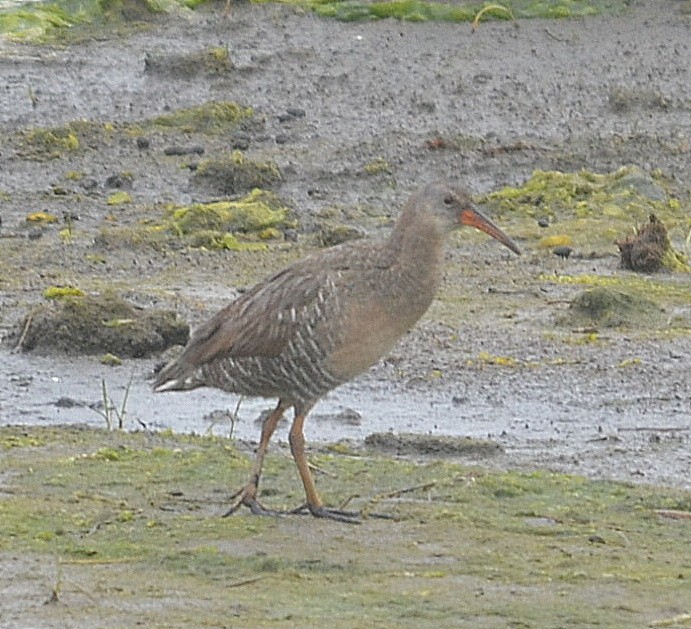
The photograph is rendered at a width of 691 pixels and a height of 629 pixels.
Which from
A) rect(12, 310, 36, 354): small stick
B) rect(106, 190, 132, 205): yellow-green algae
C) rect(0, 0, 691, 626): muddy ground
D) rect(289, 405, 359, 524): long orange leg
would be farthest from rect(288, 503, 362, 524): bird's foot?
rect(106, 190, 132, 205): yellow-green algae

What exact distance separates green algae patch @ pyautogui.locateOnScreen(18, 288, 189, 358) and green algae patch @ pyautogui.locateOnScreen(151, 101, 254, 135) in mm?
5602

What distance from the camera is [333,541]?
761cm

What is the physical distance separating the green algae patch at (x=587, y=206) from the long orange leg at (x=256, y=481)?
541 cm

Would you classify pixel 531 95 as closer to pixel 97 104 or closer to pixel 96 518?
pixel 97 104

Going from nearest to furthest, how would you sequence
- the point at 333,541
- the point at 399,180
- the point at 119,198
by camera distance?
the point at 333,541
the point at 119,198
the point at 399,180

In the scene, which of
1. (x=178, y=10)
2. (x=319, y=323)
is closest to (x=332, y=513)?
(x=319, y=323)

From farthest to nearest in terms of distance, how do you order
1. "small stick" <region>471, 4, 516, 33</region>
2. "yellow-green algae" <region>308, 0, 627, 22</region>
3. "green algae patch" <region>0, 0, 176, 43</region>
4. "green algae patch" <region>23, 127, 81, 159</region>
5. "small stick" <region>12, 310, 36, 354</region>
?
"green algae patch" <region>0, 0, 176, 43</region> → "yellow-green algae" <region>308, 0, 627, 22</region> → "small stick" <region>471, 4, 516, 33</region> → "green algae patch" <region>23, 127, 81, 159</region> → "small stick" <region>12, 310, 36, 354</region>

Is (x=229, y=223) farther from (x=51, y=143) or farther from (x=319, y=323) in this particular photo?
(x=319, y=323)

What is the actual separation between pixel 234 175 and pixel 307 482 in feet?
22.5

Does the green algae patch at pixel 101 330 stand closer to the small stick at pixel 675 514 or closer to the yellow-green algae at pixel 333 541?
the yellow-green algae at pixel 333 541

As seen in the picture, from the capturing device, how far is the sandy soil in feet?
33.7

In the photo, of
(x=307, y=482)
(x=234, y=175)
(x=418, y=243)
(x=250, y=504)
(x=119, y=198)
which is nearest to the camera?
(x=250, y=504)

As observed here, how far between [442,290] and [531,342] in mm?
1145

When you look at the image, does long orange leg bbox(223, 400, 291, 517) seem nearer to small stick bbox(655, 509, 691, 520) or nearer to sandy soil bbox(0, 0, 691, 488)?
sandy soil bbox(0, 0, 691, 488)
